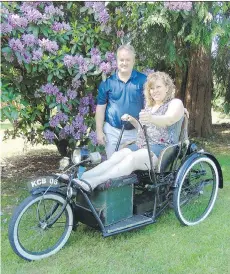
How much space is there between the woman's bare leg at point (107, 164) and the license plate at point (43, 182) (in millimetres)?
239

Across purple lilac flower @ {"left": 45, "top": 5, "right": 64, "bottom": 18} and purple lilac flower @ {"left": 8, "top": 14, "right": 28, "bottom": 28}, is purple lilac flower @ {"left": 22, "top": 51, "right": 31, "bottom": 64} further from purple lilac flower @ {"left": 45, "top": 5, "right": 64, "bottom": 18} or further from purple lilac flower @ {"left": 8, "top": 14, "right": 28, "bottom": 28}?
purple lilac flower @ {"left": 45, "top": 5, "right": 64, "bottom": 18}

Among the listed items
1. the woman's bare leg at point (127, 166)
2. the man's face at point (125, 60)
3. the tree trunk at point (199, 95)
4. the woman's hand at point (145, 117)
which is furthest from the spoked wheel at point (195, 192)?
the tree trunk at point (199, 95)

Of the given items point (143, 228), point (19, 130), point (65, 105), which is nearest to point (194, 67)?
point (19, 130)

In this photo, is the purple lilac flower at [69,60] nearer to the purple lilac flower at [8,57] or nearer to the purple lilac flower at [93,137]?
the purple lilac flower at [8,57]

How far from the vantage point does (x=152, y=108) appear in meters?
3.72

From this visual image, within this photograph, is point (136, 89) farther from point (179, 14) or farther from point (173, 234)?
point (173, 234)

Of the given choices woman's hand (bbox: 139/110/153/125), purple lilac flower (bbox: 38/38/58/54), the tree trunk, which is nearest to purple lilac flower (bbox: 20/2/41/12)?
purple lilac flower (bbox: 38/38/58/54)

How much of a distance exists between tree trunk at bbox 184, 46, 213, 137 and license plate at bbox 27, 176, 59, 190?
603 cm

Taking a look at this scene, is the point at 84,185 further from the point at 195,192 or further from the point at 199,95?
the point at 199,95

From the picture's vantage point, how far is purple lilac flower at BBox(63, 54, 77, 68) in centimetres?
423

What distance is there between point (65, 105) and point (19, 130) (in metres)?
1.77

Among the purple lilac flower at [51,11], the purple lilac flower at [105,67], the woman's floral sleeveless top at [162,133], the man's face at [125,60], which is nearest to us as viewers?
the woman's floral sleeveless top at [162,133]

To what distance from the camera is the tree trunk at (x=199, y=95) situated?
861 centimetres

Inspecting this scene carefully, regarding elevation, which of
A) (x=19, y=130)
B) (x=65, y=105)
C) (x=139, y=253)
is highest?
(x=65, y=105)
